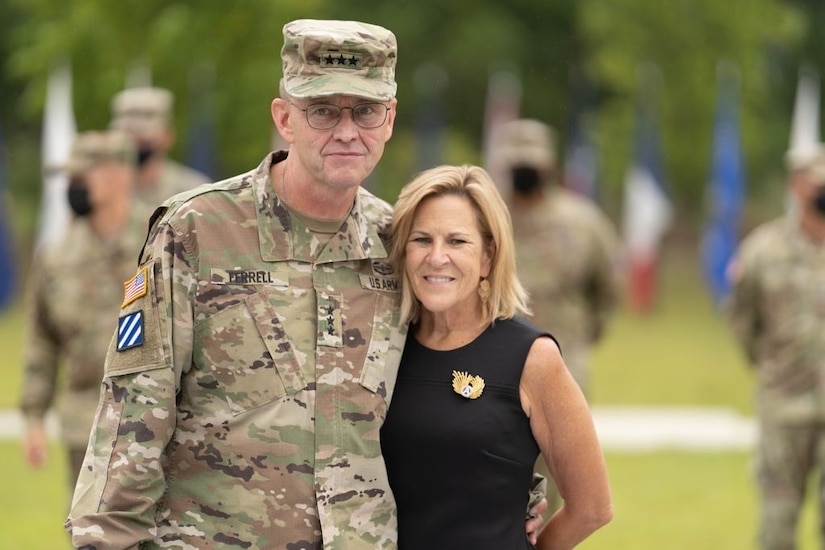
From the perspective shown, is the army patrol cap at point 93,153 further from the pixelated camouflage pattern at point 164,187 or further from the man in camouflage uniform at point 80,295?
the pixelated camouflage pattern at point 164,187

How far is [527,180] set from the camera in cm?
880

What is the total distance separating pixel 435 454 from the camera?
399 centimetres

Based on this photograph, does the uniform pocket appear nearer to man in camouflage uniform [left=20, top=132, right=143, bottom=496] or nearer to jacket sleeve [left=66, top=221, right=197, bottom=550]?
jacket sleeve [left=66, top=221, right=197, bottom=550]

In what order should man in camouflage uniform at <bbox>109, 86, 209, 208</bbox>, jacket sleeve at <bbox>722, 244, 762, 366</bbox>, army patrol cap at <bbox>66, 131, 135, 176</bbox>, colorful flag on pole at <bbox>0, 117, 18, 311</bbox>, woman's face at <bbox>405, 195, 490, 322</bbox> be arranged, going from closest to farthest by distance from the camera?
1. woman's face at <bbox>405, 195, 490, 322</bbox>
2. army patrol cap at <bbox>66, 131, 135, 176</bbox>
3. jacket sleeve at <bbox>722, 244, 762, 366</bbox>
4. man in camouflage uniform at <bbox>109, 86, 209, 208</bbox>
5. colorful flag on pole at <bbox>0, 117, 18, 311</bbox>

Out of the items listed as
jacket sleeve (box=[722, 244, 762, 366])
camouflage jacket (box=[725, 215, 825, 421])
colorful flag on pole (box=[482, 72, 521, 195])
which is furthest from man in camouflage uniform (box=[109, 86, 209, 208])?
colorful flag on pole (box=[482, 72, 521, 195])

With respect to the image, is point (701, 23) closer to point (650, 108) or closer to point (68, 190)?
point (650, 108)

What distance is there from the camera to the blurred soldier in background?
8539 mm

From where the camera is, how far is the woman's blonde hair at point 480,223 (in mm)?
4145

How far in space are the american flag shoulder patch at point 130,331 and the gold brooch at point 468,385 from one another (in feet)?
2.73

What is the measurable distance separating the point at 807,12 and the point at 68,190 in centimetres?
4104

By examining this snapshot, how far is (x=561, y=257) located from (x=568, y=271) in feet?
0.29

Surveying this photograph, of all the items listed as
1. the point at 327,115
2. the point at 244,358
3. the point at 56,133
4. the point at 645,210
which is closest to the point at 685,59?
the point at 645,210

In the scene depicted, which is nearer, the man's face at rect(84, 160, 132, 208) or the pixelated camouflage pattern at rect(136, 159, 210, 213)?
the man's face at rect(84, 160, 132, 208)

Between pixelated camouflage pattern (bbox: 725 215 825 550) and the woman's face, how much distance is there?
4.38 meters
